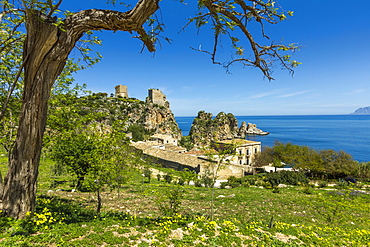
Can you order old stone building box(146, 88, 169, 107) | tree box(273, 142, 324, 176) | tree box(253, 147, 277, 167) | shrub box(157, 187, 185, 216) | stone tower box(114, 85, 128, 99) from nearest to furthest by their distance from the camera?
shrub box(157, 187, 185, 216) → tree box(273, 142, 324, 176) → tree box(253, 147, 277, 167) → old stone building box(146, 88, 169, 107) → stone tower box(114, 85, 128, 99)

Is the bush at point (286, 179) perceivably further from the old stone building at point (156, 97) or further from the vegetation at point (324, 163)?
the old stone building at point (156, 97)

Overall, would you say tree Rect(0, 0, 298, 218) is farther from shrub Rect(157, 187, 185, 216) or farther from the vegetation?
the vegetation

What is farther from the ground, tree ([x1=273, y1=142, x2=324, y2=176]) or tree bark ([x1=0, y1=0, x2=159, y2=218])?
tree bark ([x1=0, y1=0, x2=159, y2=218])

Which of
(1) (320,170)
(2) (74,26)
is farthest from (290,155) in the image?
(2) (74,26)

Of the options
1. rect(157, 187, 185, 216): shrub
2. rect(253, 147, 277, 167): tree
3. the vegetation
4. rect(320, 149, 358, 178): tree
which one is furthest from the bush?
rect(157, 187, 185, 216): shrub

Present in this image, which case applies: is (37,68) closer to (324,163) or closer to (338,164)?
(338,164)

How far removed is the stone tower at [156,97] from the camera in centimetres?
10050

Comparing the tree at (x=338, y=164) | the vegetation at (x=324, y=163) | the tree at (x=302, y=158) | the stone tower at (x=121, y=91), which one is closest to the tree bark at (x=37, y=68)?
the vegetation at (x=324, y=163)

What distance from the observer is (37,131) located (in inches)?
162

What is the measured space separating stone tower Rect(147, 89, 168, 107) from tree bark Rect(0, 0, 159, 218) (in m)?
96.5

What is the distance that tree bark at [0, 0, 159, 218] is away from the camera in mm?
3984

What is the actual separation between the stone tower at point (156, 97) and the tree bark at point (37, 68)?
96550mm

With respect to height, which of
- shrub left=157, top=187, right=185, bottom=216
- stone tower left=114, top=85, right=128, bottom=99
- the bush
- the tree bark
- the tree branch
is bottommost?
the bush

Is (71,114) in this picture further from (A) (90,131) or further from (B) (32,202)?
(B) (32,202)
